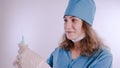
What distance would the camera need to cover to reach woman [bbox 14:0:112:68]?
3.82 ft

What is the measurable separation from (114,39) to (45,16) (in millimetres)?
806

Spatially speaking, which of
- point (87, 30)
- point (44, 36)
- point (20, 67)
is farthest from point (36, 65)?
point (44, 36)

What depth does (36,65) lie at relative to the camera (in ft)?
2.42

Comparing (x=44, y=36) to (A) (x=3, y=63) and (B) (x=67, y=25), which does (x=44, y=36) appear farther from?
(B) (x=67, y=25)

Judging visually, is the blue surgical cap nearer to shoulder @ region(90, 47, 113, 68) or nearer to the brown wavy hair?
the brown wavy hair

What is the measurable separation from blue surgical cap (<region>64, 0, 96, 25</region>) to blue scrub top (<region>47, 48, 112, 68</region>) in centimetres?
20

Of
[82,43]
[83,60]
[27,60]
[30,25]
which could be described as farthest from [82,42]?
[30,25]

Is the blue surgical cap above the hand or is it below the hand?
above

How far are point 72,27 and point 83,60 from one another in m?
0.20

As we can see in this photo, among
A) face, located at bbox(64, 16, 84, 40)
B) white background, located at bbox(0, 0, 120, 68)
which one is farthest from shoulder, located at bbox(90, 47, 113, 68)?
white background, located at bbox(0, 0, 120, 68)

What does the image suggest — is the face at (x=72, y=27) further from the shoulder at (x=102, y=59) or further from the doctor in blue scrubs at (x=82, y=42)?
the shoulder at (x=102, y=59)

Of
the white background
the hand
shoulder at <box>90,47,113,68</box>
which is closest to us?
the hand

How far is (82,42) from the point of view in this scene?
1267mm

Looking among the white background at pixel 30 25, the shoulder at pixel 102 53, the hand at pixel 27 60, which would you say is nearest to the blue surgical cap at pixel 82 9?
the shoulder at pixel 102 53
